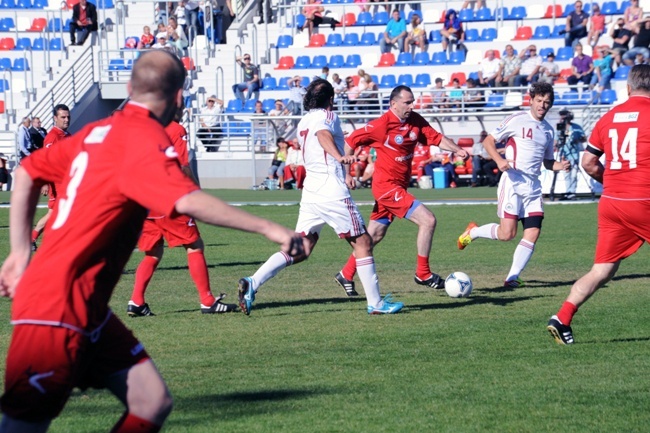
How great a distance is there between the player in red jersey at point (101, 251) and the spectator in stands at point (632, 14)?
2839 cm

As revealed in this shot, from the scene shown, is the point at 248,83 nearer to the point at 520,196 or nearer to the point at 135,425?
the point at 520,196

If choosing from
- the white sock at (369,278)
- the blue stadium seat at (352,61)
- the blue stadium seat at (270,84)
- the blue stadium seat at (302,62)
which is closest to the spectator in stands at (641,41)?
the blue stadium seat at (352,61)

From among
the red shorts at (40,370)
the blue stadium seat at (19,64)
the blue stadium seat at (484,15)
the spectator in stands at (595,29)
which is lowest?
the red shorts at (40,370)

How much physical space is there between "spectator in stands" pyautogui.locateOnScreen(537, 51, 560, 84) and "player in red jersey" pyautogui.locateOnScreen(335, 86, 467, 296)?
19879 mm

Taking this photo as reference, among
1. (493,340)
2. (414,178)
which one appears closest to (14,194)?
(493,340)

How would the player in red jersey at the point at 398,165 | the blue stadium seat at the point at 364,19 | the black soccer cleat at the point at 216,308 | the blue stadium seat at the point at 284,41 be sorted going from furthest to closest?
the blue stadium seat at the point at 284,41 < the blue stadium seat at the point at 364,19 < the player in red jersey at the point at 398,165 < the black soccer cleat at the point at 216,308

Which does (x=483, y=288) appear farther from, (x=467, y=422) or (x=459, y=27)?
(x=459, y=27)

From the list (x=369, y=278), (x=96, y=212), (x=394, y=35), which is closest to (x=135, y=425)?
(x=96, y=212)

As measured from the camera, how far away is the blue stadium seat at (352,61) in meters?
35.2

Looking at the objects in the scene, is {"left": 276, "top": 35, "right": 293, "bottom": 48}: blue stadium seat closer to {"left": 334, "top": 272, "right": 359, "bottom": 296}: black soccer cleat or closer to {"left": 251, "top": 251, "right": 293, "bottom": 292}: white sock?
{"left": 334, "top": 272, "right": 359, "bottom": 296}: black soccer cleat

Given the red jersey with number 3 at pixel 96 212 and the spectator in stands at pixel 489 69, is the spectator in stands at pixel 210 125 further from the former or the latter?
the red jersey with number 3 at pixel 96 212

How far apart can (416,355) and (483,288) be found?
13.1 feet

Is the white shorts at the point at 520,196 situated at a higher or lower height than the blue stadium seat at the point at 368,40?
lower

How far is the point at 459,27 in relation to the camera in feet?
112
